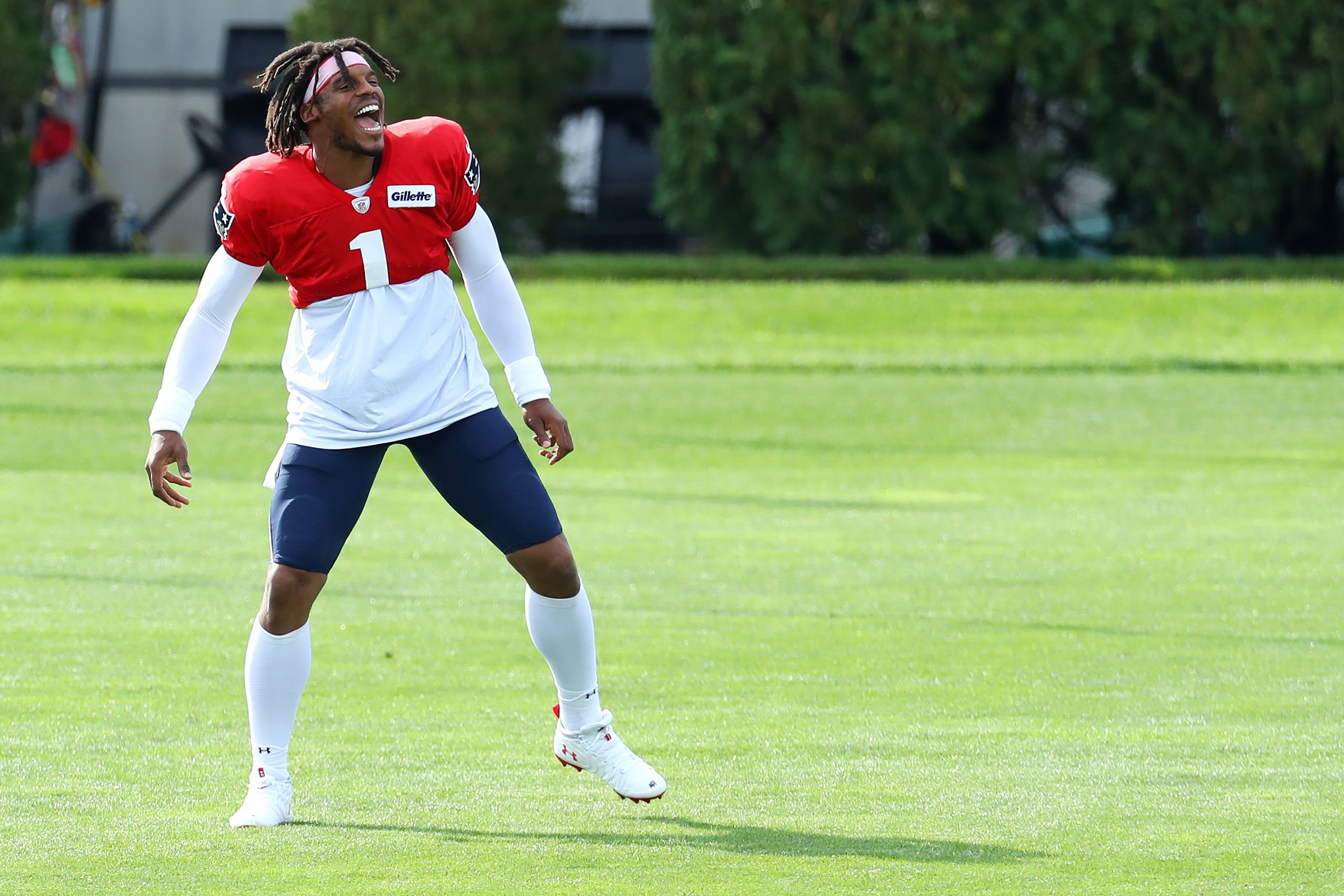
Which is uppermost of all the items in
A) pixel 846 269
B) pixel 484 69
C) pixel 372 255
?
pixel 372 255

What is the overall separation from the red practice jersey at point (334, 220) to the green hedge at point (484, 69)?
2269 centimetres

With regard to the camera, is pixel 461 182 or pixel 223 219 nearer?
pixel 223 219

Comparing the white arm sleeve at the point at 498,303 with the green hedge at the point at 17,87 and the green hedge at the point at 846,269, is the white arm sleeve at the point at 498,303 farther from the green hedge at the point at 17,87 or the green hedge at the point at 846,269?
the green hedge at the point at 17,87

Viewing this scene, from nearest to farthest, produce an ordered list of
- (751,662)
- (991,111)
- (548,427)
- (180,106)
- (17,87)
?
(548,427)
(751,662)
(991,111)
(17,87)
(180,106)

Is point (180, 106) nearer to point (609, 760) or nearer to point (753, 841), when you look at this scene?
point (609, 760)

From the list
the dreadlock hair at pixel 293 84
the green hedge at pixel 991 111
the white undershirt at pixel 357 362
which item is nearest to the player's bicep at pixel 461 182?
the white undershirt at pixel 357 362

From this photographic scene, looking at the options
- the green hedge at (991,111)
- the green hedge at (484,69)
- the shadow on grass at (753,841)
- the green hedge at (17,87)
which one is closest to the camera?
the shadow on grass at (753,841)

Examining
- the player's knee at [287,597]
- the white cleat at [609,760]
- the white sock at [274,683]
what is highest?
the player's knee at [287,597]

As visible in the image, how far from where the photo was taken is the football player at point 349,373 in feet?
16.9

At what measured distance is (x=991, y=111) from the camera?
93.0ft

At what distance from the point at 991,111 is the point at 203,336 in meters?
24.1

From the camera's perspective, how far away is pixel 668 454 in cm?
1442

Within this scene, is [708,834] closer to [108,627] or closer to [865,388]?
[108,627]

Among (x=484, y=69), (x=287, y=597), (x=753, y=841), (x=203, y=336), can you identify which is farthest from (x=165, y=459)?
(x=484, y=69)
